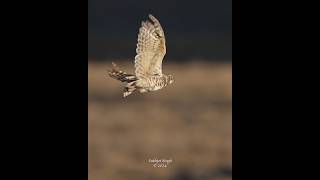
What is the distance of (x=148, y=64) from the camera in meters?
3.88

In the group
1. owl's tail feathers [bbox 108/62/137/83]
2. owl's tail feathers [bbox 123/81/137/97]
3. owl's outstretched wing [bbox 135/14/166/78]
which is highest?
owl's outstretched wing [bbox 135/14/166/78]

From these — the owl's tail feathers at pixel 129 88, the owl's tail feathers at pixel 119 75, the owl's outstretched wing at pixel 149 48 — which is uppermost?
the owl's outstretched wing at pixel 149 48

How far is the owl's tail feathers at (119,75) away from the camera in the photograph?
3900 mm

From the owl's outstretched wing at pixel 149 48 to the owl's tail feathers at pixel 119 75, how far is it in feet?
0.13

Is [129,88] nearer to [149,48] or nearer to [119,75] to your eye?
[119,75]

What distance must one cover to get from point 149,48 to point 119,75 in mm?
210

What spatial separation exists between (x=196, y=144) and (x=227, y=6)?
0.73m

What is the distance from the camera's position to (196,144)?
3.92m

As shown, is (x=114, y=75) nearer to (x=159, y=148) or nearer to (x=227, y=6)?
(x=159, y=148)

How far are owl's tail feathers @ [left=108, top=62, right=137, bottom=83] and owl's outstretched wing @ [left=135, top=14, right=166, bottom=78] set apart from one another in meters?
0.04

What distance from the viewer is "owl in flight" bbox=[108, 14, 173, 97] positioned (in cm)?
386

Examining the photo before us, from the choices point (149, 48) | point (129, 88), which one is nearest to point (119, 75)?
point (129, 88)
